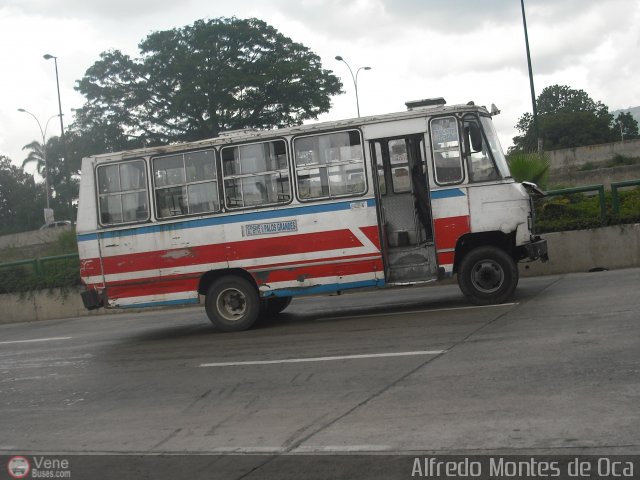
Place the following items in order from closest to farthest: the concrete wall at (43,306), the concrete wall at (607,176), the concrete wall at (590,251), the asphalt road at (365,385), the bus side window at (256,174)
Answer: the asphalt road at (365,385) → the bus side window at (256,174) → the concrete wall at (590,251) → the concrete wall at (43,306) → the concrete wall at (607,176)

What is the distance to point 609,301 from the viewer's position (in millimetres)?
10703

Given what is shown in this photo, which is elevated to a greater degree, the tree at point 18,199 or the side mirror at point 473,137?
the tree at point 18,199

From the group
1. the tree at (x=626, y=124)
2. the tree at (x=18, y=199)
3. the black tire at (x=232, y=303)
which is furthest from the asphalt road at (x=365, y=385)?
the tree at (x=626, y=124)

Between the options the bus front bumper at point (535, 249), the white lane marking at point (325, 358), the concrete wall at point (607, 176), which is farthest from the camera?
the concrete wall at point (607, 176)

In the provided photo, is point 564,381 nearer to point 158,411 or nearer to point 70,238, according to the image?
point 158,411

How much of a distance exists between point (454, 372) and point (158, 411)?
3.00 m

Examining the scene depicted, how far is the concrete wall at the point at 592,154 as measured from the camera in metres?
40.8

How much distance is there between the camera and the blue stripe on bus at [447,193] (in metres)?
11.7

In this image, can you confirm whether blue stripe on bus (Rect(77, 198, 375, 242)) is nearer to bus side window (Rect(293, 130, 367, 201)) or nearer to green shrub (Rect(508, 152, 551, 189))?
bus side window (Rect(293, 130, 367, 201))

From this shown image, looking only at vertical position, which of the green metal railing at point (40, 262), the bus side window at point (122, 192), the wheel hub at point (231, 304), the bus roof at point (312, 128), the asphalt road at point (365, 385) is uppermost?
the bus roof at point (312, 128)

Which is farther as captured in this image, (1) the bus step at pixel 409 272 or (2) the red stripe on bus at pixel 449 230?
(1) the bus step at pixel 409 272

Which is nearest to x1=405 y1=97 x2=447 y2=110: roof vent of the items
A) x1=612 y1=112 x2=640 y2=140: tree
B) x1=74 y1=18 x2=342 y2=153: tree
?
x1=74 y1=18 x2=342 y2=153: tree

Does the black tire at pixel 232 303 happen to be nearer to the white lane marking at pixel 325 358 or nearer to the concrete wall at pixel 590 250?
the white lane marking at pixel 325 358

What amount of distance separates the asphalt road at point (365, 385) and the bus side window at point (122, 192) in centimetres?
217
